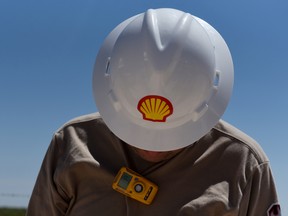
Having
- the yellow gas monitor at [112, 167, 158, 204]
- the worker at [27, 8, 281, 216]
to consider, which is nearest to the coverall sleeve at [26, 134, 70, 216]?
the worker at [27, 8, 281, 216]

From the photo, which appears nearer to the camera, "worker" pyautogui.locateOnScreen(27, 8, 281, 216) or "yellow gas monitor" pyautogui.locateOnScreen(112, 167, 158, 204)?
"worker" pyautogui.locateOnScreen(27, 8, 281, 216)

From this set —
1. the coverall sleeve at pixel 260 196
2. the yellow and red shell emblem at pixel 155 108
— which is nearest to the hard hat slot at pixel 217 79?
the yellow and red shell emblem at pixel 155 108

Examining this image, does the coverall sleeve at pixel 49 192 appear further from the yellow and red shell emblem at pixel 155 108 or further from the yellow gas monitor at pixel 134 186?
the yellow and red shell emblem at pixel 155 108

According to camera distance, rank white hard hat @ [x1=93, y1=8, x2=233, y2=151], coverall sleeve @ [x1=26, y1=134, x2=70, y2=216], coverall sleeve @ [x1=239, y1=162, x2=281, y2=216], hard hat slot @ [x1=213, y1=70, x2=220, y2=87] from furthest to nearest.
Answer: coverall sleeve @ [x1=26, y1=134, x2=70, y2=216], coverall sleeve @ [x1=239, y1=162, x2=281, y2=216], hard hat slot @ [x1=213, y1=70, x2=220, y2=87], white hard hat @ [x1=93, y1=8, x2=233, y2=151]

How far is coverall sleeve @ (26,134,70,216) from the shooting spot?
4.19m

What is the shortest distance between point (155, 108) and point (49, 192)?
0.97m

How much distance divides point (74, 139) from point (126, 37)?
80 centimetres

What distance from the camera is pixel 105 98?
3.87 m

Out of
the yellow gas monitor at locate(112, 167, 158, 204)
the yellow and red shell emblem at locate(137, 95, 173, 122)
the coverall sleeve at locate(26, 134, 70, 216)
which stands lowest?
the coverall sleeve at locate(26, 134, 70, 216)

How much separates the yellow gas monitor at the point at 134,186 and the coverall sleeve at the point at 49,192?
1.29 ft

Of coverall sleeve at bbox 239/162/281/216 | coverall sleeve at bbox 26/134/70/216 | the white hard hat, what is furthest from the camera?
coverall sleeve at bbox 26/134/70/216

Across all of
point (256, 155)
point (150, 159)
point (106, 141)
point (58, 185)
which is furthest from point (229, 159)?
point (58, 185)

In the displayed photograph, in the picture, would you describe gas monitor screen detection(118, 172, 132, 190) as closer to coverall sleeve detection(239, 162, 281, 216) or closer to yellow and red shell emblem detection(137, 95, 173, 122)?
yellow and red shell emblem detection(137, 95, 173, 122)

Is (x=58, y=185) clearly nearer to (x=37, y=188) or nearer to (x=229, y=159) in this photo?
(x=37, y=188)
